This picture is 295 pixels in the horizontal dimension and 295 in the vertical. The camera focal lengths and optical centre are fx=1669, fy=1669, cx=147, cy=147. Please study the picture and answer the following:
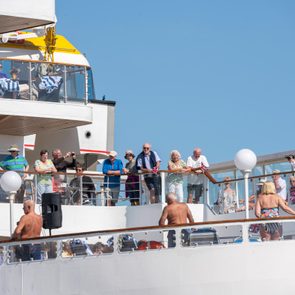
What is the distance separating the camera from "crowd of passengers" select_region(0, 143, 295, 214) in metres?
33.3

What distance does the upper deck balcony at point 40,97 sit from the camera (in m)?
35.1

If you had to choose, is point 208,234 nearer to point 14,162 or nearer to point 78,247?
point 78,247

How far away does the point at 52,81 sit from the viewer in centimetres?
3591

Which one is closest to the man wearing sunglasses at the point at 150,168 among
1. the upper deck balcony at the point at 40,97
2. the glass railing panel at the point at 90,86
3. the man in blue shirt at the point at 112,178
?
the man in blue shirt at the point at 112,178

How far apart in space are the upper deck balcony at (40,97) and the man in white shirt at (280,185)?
4.93 m

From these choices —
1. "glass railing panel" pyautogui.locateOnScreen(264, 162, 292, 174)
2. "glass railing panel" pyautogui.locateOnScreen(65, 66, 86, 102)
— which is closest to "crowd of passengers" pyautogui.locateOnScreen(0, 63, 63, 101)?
"glass railing panel" pyautogui.locateOnScreen(65, 66, 86, 102)

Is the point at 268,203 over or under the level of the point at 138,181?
under

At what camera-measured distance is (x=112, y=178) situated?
34.1 meters

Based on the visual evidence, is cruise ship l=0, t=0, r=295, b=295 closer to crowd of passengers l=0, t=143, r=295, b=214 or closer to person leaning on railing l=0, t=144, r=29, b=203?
crowd of passengers l=0, t=143, r=295, b=214

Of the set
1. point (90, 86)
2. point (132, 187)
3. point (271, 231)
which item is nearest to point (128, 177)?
point (132, 187)

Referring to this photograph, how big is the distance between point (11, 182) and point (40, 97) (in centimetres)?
495

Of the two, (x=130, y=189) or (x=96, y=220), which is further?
(x=130, y=189)

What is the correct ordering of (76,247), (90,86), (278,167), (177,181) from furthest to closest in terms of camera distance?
1. (90,86)
2. (278,167)
3. (177,181)
4. (76,247)

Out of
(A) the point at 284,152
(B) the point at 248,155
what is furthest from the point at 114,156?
(B) the point at 248,155
